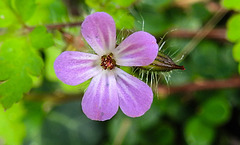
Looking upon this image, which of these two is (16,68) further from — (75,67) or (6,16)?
(75,67)

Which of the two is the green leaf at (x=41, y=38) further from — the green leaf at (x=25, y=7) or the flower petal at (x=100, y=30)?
the flower petal at (x=100, y=30)

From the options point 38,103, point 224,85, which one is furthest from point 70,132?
point 224,85

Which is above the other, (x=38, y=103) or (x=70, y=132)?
(x=38, y=103)

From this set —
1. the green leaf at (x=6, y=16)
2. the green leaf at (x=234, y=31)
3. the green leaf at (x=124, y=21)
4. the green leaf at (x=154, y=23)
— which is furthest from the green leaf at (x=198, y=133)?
the green leaf at (x=6, y=16)

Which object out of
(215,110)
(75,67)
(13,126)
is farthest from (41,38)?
(215,110)

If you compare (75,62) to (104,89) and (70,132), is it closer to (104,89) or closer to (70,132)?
(104,89)

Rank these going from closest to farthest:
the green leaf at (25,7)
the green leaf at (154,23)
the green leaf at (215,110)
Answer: the green leaf at (25,7)
the green leaf at (215,110)
the green leaf at (154,23)
